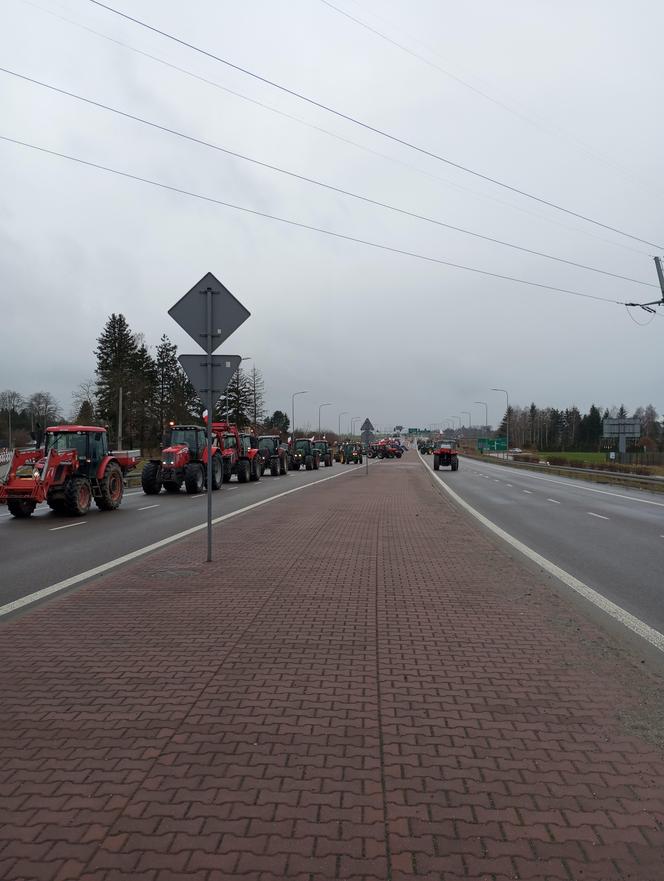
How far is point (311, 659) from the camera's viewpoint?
207 inches

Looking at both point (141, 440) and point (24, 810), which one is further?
point (141, 440)

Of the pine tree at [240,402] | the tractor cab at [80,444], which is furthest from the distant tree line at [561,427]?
the tractor cab at [80,444]

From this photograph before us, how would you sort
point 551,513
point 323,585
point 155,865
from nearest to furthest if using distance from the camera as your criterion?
point 155,865 < point 323,585 < point 551,513

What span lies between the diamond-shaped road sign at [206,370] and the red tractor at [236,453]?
61.3 feet

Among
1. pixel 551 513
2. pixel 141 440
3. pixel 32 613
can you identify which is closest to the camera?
pixel 32 613

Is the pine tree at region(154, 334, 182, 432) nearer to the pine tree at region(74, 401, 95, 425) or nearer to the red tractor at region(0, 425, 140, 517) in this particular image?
the pine tree at region(74, 401, 95, 425)

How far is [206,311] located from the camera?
919 cm

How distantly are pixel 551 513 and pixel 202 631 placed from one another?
14447 millimetres

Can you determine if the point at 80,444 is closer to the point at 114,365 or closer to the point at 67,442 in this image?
the point at 67,442

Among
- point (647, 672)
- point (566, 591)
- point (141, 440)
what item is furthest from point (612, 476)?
point (141, 440)

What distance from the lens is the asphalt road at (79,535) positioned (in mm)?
9211

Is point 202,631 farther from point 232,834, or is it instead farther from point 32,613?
point 232,834

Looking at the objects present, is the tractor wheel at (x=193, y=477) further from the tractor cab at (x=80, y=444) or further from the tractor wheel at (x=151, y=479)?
the tractor cab at (x=80, y=444)

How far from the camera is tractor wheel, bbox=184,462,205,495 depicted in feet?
78.4
